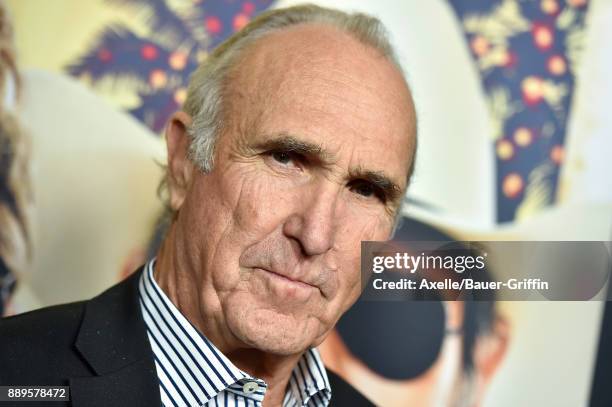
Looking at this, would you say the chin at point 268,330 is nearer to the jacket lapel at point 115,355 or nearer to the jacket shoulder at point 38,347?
the jacket lapel at point 115,355

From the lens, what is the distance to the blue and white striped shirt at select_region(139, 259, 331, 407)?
1.38 m

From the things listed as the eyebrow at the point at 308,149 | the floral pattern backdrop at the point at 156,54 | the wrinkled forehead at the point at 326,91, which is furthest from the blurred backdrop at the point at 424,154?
the eyebrow at the point at 308,149

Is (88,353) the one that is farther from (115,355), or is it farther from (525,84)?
(525,84)

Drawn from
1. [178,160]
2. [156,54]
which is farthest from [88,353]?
[156,54]

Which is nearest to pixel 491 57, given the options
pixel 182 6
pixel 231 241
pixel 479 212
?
pixel 479 212

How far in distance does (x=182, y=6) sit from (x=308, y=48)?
684mm

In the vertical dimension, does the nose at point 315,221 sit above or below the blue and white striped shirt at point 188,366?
above

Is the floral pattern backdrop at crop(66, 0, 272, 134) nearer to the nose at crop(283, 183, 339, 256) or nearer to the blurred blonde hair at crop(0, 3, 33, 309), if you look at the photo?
the blurred blonde hair at crop(0, 3, 33, 309)

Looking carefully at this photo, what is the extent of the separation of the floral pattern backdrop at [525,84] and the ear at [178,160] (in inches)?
34.8

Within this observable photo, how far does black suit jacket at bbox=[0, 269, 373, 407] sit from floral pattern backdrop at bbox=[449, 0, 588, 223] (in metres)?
1.07

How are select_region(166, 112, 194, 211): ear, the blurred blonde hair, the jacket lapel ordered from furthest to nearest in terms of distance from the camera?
the blurred blonde hair
select_region(166, 112, 194, 211): ear
the jacket lapel

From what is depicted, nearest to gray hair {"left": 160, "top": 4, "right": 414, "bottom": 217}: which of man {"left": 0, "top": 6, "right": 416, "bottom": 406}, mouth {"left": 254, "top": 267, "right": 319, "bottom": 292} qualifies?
man {"left": 0, "top": 6, "right": 416, "bottom": 406}

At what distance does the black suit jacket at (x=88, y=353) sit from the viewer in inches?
51.6

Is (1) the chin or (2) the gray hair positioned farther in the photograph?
(2) the gray hair
